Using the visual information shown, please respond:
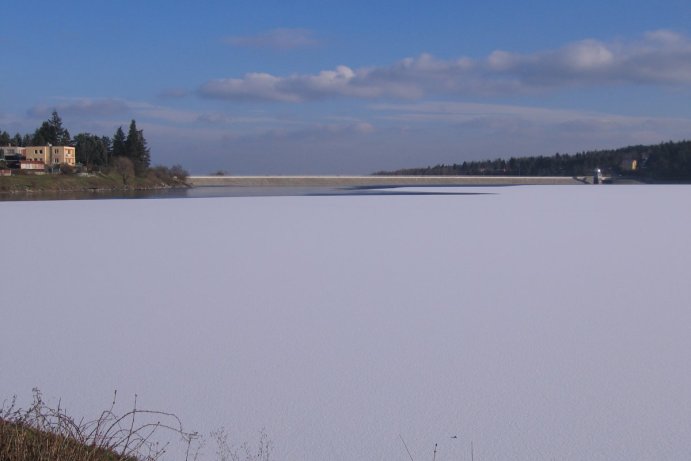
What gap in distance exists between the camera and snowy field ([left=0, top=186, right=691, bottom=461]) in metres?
4.00

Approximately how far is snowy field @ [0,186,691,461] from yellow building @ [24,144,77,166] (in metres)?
62.1

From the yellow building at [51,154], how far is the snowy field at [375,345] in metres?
62.1

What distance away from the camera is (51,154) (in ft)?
231

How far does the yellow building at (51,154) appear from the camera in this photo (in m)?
69.8

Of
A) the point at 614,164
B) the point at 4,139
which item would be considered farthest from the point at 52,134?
the point at 614,164

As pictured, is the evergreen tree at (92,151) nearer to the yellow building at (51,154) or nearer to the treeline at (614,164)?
the yellow building at (51,154)

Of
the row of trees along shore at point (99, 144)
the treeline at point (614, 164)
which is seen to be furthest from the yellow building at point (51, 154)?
the treeline at point (614, 164)

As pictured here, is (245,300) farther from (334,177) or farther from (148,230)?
(334,177)

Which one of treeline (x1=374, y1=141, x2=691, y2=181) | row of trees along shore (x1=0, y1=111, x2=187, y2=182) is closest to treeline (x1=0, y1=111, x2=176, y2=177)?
row of trees along shore (x1=0, y1=111, x2=187, y2=182)

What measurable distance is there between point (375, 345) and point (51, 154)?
7094cm

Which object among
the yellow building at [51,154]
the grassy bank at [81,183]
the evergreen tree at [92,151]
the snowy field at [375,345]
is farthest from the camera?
the evergreen tree at [92,151]

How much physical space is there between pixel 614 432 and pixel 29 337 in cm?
441

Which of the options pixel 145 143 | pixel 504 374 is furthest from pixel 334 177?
pixel 504 374

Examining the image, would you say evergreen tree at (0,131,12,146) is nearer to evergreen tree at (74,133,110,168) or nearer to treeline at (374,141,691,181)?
evergreen tree at (74,133,110,168)
